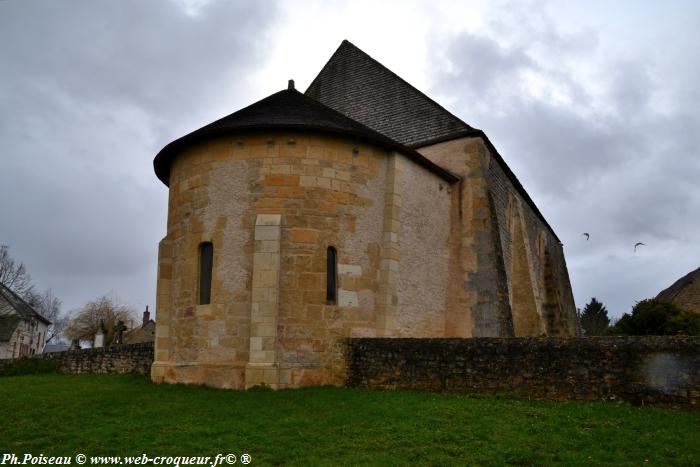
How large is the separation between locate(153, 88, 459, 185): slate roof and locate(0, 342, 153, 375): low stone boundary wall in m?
5.25

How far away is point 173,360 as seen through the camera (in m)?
13.6

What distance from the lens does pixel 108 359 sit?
59.5 feet

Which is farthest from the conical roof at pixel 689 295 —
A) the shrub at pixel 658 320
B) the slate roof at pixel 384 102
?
the slate roof at pixel 384 102

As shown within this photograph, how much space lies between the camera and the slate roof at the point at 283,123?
44.2ft

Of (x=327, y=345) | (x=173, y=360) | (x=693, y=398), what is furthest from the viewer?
(x=173, y=360)

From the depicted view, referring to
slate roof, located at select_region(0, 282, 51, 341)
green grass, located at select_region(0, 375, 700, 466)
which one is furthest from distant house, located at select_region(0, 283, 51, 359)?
green grass, located at select_region(0, 375, 700, 466)

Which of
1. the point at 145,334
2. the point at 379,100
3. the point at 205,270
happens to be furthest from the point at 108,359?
the point at 145,334

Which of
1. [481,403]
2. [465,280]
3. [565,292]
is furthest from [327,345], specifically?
[565,292]

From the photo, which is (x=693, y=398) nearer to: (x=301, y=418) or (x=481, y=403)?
(x=481, y=403)

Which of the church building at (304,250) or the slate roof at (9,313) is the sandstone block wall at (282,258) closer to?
the church building at (304,250)

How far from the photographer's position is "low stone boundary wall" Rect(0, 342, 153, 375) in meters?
16.9

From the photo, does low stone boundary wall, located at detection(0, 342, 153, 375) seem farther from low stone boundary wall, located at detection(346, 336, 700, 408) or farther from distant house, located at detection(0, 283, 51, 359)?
distant house, located at detection(0, 283, 51, 359)

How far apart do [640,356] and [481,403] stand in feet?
8.43

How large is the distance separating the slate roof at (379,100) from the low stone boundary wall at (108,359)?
940 cm
